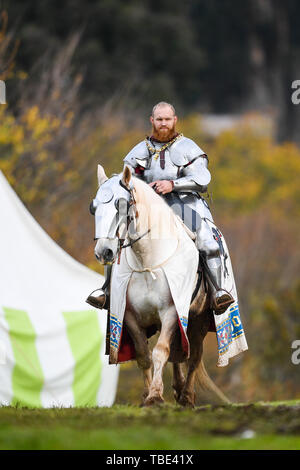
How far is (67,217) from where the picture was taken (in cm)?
3678

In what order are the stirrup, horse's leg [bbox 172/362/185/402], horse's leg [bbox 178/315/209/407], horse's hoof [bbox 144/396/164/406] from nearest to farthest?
Result: horse's hoof [bbox 144/396/164/406] < the stirrup < horse's leg [bbox 178/315/209/407] < horse's leg [bbox 172/362/185/402]

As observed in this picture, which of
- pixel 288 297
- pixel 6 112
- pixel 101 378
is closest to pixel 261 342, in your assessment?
pixel 288 297

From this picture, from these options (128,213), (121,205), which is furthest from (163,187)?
(121,205)

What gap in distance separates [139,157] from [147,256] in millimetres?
1139

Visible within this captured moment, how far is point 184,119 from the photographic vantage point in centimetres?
7200

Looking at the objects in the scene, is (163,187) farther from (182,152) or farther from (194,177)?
(182,152)

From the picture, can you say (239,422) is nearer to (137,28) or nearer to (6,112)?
(6,112)

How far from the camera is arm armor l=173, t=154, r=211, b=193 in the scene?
12945 mm

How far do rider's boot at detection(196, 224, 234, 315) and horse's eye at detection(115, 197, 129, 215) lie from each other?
1.48 meters

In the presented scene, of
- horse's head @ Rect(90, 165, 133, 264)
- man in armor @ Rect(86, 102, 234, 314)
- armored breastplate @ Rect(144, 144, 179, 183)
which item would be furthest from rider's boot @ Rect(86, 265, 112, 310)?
horse's head @ Rect(90, 165, 133, 264)

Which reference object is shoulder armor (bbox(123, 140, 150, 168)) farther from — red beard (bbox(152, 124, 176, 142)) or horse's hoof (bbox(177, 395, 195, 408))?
horse's hoof (bbox(177, 395, 195, 408))

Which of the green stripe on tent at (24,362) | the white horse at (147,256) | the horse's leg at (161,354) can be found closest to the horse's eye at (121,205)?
the white horse at (147,256)

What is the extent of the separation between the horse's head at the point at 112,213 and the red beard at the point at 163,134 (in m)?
1.15

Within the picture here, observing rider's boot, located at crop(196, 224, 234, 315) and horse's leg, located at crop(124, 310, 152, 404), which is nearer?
horse's leg, located at crop(124, 310, 152, 404)
